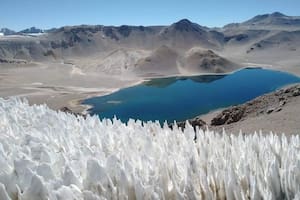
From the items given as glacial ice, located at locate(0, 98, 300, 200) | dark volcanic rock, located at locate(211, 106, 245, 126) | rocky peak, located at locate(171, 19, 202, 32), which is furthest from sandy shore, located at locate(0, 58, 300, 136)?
rocky peak, located at locate(171, 19, 202, 32)

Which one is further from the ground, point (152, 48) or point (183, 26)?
point (183, 26)

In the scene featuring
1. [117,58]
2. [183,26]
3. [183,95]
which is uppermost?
[183,26]

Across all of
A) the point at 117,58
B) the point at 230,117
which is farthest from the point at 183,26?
the point at 230,117

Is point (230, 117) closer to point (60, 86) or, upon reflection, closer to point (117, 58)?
point (60, 86)

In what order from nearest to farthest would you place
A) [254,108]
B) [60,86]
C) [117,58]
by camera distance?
1. [254,108]
2. [60,86]
3. [117,58]

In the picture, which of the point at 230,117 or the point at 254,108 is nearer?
the point at 230,117

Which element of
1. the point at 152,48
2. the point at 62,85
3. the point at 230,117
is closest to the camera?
the point at 230,117

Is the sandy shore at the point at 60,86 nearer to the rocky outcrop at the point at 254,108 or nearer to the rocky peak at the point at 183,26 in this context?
the rocky outcrop at the point at 254,108
